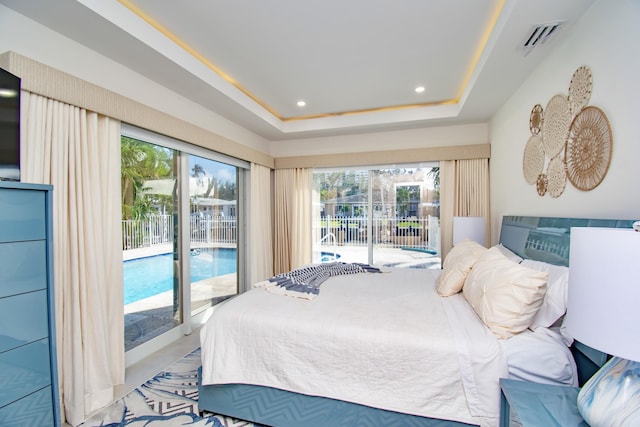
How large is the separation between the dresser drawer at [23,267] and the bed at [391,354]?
867 millimetres

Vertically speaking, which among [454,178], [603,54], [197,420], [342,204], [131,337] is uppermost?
[603,54]

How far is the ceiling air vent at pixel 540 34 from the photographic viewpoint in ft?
5.96

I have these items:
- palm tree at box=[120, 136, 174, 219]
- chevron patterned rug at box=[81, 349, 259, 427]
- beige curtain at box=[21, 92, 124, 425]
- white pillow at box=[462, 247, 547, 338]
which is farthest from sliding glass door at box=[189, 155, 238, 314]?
white pillow at box=[462, 247, 547, 338]

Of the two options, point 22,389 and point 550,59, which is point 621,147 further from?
point 22,389

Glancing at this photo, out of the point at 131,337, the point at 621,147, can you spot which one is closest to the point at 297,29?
the point at 621,147

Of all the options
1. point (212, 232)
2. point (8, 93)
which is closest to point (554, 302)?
point (8, 93)

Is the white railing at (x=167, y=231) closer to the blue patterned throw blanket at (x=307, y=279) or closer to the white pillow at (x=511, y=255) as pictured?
the blue patterned throw blanket at (x=307, y=279)

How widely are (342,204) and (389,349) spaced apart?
3.30 m

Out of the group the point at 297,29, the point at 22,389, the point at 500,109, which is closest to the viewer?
the point at 22,389

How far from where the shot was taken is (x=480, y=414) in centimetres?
132

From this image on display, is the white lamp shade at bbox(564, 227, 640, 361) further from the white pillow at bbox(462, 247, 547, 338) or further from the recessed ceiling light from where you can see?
the recessed ceiling light

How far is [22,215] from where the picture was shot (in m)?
1.30

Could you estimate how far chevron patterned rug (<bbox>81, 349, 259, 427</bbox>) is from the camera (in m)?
1.78

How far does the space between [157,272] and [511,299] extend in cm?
295
